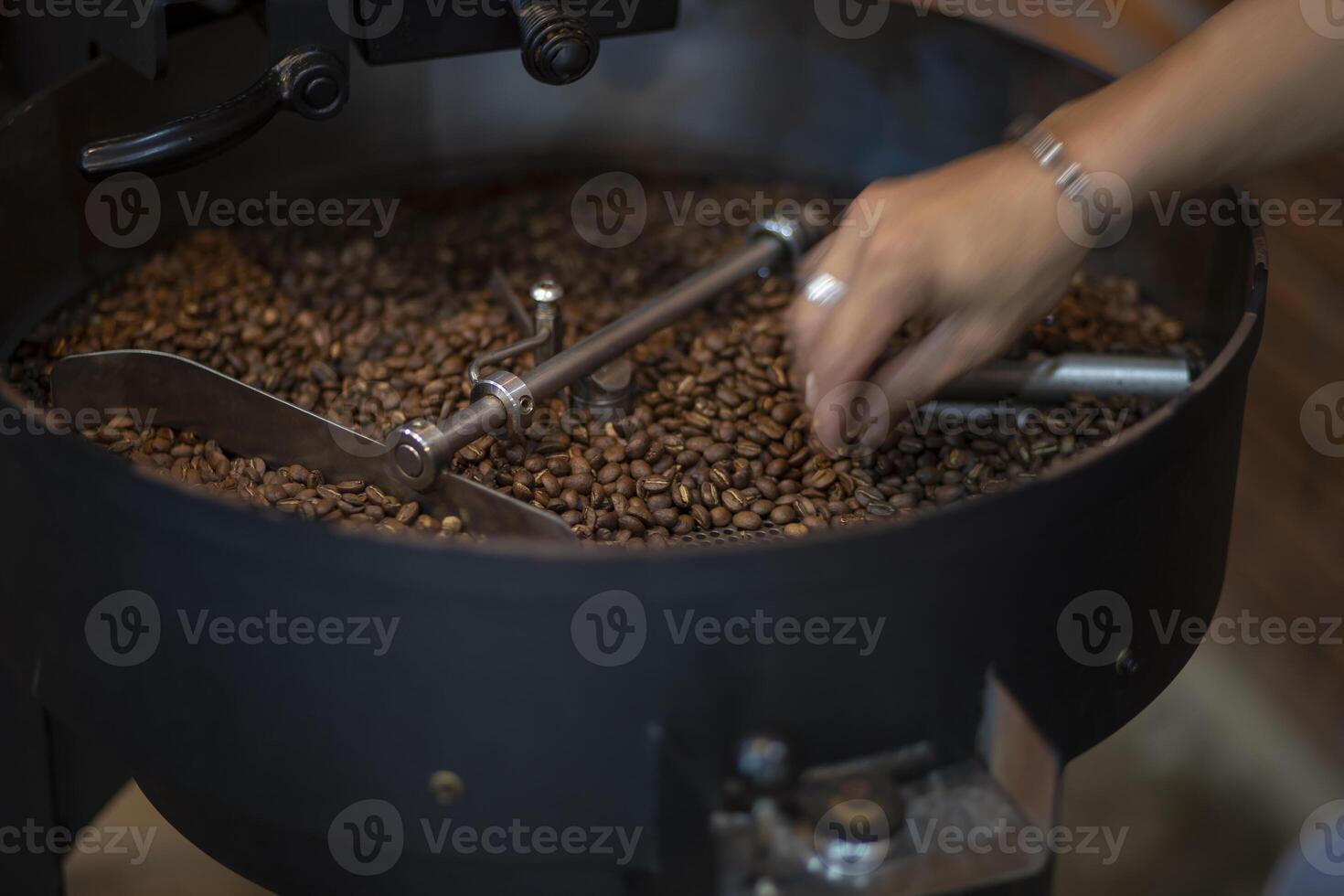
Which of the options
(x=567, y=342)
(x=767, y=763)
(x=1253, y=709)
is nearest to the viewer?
(x=767, y=763)

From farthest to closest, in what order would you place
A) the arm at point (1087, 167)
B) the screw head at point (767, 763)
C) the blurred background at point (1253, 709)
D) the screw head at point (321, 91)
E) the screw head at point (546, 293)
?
1. the blurred background at point (1253, 709)
2. the screw head at point (546, 293)
3. the screw head at point (321, 91)
4. the arm at point (1087, 167)
5. the screw head at point (767, 763)

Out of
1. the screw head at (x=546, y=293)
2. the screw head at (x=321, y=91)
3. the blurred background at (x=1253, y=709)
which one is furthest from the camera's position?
the blurred background at (x=1253, y=709)

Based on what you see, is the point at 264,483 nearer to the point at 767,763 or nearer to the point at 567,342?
the point at 567,342

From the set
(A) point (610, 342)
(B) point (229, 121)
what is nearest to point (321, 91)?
(B) point (229, 121)

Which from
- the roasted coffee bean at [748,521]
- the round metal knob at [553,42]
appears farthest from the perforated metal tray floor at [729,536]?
the round metal knob at [553,42]

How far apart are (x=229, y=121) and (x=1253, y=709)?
5.29 feet

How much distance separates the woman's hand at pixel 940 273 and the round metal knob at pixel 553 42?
0.74 feet

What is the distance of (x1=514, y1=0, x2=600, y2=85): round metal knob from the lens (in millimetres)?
960

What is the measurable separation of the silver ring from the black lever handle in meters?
0.37

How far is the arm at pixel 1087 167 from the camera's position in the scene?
2.82ft

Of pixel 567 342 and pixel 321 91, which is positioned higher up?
pixel 321 91

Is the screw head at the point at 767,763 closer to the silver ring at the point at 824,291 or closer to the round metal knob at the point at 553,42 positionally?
the silver ring at the point at 824,291

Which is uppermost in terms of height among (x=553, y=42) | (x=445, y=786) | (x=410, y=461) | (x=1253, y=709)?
(x=553, y=42)

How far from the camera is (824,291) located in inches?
35.9
